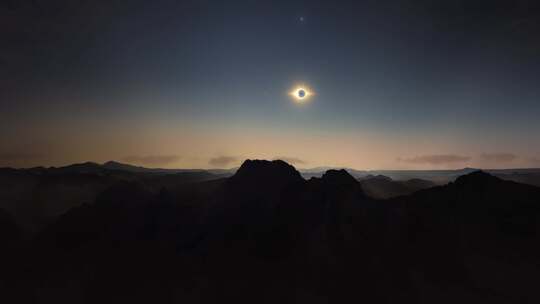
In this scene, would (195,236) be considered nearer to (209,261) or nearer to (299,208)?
(209,261)

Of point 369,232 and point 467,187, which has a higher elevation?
point 467,187

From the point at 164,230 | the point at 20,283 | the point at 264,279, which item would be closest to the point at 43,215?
the point at 20,283

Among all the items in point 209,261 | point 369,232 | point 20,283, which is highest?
point 369,232

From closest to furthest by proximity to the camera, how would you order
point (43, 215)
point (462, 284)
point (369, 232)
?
point (462, 284)
point (369, 232)
point (43, 215)

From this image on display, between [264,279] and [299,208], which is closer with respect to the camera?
[264,279]

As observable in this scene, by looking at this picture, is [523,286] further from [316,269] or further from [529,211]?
[316,269]

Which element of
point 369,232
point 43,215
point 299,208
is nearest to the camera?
point 369,232

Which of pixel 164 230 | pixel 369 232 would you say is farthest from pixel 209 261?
pixel 369 232
